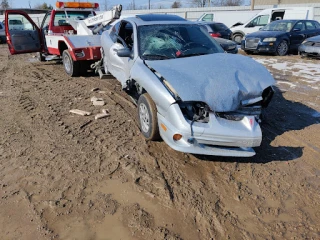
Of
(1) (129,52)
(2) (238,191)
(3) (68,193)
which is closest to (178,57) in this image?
(1) (129,52)

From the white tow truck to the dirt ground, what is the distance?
109 inches

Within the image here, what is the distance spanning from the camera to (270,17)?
15367mm

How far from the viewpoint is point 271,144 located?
409cm

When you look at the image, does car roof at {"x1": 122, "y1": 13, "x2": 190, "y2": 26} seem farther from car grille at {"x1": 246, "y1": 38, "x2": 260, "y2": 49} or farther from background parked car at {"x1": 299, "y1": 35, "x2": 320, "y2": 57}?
car grille at {"x1": 246, "y1": 38, "x2": 260, "y2": 49}

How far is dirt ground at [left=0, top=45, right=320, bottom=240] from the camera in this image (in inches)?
102

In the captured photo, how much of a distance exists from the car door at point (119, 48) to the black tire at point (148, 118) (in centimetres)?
110

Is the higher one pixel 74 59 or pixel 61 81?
pixel 74 59

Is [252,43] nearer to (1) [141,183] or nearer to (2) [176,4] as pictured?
(1) [141,183]

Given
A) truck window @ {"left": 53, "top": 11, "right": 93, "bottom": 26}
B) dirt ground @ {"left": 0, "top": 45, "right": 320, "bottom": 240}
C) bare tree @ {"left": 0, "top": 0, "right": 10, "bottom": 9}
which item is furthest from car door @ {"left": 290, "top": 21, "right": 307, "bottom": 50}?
bare tree @ {"left": 0, "top": 0, "right": 10, "bottom": 9}

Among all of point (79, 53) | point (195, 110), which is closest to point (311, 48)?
point (79, 53)

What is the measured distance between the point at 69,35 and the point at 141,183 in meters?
5.94

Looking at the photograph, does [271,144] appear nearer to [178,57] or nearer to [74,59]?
[178,57]

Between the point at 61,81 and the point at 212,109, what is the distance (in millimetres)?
5512

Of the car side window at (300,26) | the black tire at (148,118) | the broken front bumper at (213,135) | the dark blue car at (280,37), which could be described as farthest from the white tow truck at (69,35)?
the car side window at (300,26)
